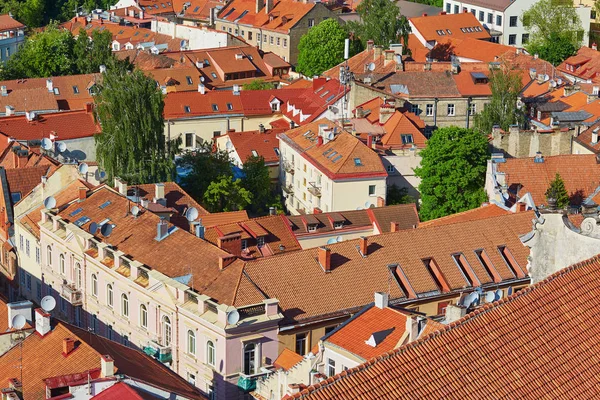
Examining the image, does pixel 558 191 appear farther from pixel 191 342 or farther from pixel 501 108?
pixel 191 342

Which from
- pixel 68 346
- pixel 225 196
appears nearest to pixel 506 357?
pixel 68 346

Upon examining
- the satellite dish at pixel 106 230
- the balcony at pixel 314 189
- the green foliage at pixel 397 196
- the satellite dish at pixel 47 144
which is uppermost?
the satellite dish at pixel 106 230

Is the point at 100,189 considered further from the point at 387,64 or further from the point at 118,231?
the point at 387,64

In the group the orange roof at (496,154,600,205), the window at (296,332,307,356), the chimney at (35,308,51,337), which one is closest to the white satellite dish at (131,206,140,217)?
→ the window at (296,332,307,356)

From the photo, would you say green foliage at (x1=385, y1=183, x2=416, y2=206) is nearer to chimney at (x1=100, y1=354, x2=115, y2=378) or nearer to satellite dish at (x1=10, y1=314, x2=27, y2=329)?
satellite dish at (x1=10, y1=314, x2=27, y2=329)

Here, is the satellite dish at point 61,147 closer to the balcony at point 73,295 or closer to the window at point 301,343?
the balcony at point 73,295

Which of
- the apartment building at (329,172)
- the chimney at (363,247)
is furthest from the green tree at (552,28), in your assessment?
the chimney at (363,247)
